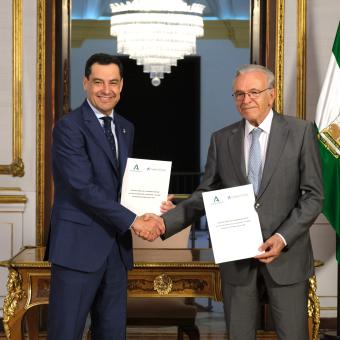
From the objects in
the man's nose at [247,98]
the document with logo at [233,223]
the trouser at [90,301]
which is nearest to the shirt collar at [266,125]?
the man's nose at [247,98]

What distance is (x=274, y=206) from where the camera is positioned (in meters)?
3.46

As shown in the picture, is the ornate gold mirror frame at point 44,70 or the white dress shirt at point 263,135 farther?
the ornate gold mirror frame at point 44,70

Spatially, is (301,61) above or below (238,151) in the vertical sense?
above

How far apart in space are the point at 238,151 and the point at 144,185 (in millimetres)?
488

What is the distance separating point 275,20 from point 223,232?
2.96 m

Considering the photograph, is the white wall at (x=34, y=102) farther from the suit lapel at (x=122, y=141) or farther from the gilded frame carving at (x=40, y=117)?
the suit lapel at (x=122, y=141)

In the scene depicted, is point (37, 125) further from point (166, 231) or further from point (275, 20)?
point (166, 231)

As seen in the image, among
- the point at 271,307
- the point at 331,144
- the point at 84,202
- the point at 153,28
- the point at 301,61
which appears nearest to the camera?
the point at 271,307

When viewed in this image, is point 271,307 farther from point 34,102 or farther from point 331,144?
point 34,102

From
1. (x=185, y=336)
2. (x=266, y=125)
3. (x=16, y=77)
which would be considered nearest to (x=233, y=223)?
(x=266, y=125)

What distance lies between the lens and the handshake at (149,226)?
372cm

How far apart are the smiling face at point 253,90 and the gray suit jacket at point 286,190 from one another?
10 centimetres

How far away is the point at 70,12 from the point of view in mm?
6168

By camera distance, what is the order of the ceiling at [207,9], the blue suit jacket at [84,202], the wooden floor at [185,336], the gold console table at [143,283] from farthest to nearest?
the ceiling at [207,9], the wooden floor at [185,336], the gold console table at [143,283], the blue suit jacket at [84,202]
